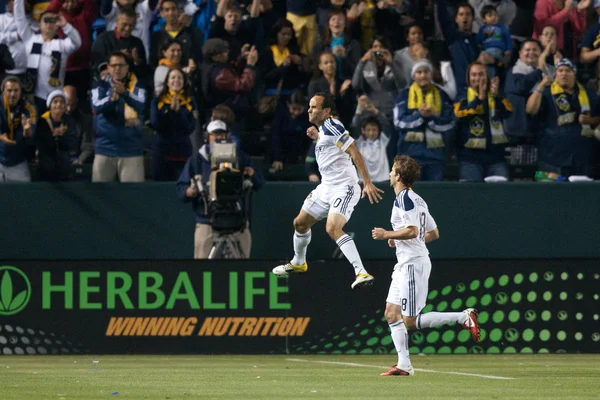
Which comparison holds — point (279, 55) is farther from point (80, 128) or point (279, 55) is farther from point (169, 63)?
point (80, 128)

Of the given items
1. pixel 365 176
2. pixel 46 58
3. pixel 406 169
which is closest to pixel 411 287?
pixel 406 169

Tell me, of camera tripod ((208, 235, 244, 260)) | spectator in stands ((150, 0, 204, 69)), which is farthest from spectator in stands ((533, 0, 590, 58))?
camera tripod ((208, 235, 244, 260))

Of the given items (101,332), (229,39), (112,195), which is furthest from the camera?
(229,39)

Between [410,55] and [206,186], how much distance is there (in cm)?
396

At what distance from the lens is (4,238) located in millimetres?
15680

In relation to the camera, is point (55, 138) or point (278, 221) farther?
point (278, 221)

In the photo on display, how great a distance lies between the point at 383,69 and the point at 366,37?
1207 mm

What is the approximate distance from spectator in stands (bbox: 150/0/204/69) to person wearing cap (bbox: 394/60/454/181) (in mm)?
3050

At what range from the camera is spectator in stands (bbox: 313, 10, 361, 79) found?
16.9m

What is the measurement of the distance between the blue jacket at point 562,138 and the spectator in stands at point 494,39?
49.1 inches

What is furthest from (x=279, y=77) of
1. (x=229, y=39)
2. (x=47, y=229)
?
(x=47, y=229)

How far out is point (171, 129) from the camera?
15.6m

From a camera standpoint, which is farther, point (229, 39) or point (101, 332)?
point (229, 39)

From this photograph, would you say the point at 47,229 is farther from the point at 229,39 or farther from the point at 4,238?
the point at 229,39
